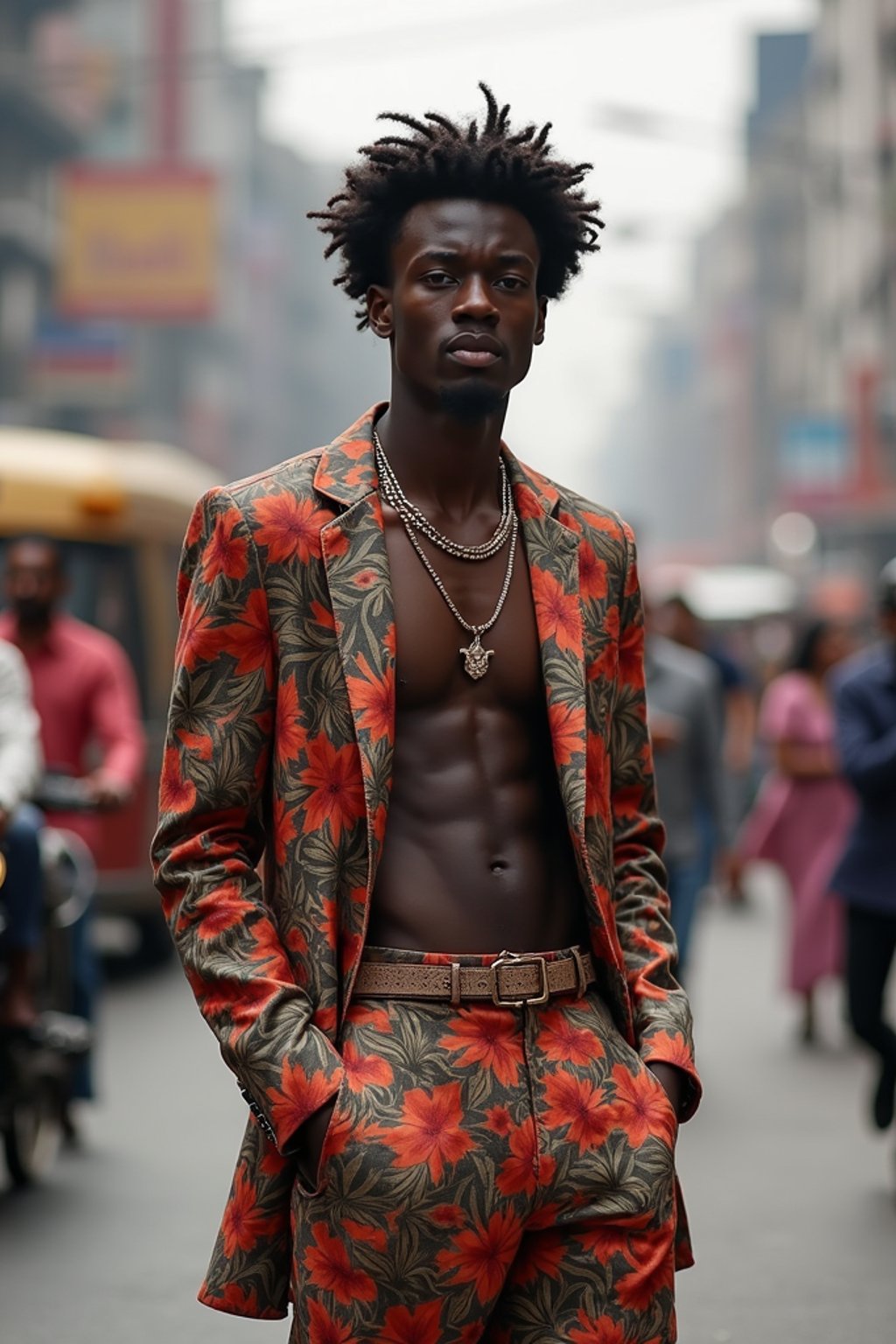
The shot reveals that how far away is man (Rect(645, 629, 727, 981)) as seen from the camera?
10266 mm

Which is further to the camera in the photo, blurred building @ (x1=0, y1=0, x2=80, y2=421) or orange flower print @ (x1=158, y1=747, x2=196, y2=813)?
blurred building @ (x1=0, y1=0, x2=80, y2=421)

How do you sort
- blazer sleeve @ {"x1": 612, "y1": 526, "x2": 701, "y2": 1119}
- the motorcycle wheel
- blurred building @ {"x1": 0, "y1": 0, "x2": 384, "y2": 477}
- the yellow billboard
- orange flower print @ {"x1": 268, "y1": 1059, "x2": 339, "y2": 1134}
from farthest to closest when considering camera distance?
blurred building @ {"x1": 0, "y1": 0, "x2": 384, "y2": 477}, the yellow billboard, the motorcycle wheel, blazer sleeve @ {"x1": 612, "y1": 526, "x2": 701, "y2": 1119}, orange flower print @ {"x1": 268, "y1": 1059, "x2": 339, "y2": 1134}

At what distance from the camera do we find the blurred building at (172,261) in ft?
137

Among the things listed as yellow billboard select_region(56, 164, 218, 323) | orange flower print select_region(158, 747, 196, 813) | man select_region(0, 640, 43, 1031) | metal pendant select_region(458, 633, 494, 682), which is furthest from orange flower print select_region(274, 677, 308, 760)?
yellow billboard select_region(56, 164, 218, 323)

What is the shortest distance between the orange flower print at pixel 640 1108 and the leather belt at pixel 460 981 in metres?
0.16

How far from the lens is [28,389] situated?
179 feet

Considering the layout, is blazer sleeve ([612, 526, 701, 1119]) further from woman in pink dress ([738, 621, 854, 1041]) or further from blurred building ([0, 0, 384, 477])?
woman in pink dress ([738, 621, 854, 1041])

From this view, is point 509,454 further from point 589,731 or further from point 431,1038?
point 431,1038

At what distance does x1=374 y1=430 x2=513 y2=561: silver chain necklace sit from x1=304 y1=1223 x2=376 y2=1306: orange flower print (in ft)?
2.96

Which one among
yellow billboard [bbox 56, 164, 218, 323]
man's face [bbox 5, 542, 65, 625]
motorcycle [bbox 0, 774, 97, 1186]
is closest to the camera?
Answer: motorcycle [bbox 0, 774, 97, 1186]

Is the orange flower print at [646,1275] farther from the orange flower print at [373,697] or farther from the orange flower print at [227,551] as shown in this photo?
the orange flower print at [227,551]

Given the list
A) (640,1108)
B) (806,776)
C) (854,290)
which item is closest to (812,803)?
(806,776)

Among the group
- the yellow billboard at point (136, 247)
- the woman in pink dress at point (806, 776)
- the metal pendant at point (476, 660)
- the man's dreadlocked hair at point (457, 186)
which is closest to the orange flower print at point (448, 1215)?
the metal pendant at point (476, 660)

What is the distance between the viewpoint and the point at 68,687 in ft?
33.9
